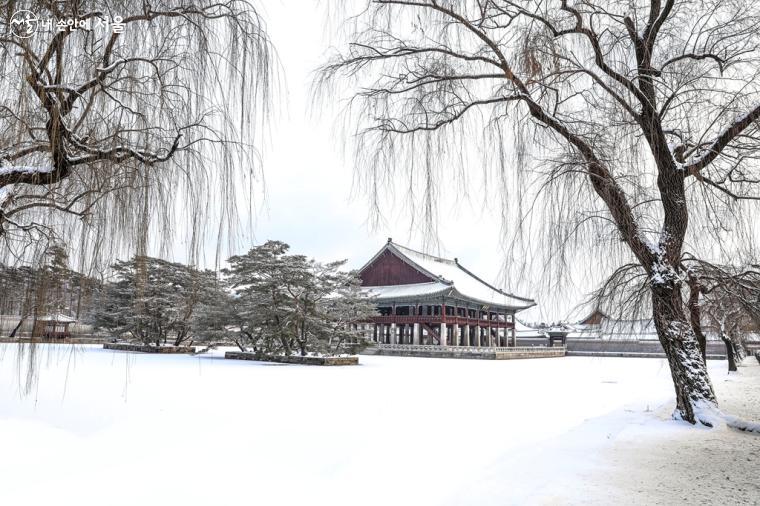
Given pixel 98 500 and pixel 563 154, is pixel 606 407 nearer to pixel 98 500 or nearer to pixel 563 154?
pixel 563 154

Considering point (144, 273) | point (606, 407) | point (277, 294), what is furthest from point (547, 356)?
point (144, 273)

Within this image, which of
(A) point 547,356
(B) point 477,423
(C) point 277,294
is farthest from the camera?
(A) point 547,356

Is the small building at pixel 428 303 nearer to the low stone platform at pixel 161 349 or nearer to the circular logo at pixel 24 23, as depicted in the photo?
the low stone platform at pixel 161 349

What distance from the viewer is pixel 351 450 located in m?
5.20

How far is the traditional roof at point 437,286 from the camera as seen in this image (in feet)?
92.3

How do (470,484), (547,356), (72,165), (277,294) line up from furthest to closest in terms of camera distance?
(547,356) → (277,294) → (470,484) → (72,165)

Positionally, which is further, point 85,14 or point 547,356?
point 547,356

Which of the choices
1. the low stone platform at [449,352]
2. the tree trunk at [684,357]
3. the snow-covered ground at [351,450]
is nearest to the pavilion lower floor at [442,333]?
the low stone platform at [449,352]

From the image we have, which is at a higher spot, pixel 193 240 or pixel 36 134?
pixel 36 134

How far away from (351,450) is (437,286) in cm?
2369

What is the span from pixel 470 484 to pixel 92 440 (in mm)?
3976

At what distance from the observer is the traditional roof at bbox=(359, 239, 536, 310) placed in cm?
2813

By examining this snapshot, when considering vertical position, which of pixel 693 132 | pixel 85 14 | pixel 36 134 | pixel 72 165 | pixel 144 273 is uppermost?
pixel 693 132

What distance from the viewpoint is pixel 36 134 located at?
311 centimetres
